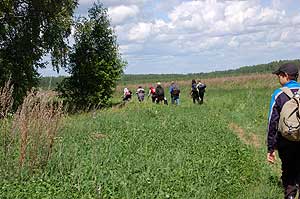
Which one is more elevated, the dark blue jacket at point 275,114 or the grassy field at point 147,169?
the dark blue jacket at point 275,114

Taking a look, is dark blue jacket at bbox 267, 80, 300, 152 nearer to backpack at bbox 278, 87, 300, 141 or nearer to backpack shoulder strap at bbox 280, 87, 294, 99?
backpack shoulder strap at bbox 280, 87, 294, 99

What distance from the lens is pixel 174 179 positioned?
816cm

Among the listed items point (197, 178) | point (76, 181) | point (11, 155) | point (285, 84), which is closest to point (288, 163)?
point (285, 84)

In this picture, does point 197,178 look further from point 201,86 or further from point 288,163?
point 201,86

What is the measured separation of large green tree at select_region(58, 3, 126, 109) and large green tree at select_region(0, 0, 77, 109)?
17.2 ft

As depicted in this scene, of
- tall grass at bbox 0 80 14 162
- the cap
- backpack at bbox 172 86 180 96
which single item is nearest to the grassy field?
tall grass at bbox 0 80 14 162

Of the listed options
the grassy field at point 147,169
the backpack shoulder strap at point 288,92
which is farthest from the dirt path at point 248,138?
the backpack shoulder strap at point 288,92

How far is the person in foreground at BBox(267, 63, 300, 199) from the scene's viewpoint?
A: 22.2 ft

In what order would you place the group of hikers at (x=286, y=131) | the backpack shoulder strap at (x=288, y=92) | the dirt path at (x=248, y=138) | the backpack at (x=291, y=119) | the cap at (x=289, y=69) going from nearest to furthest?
the backpack at (x=291, y=119), the group of hikers at (x=286, y=131), the backpack shoulder strap at (x=288, y=92), the cap at (x=289, y=69), the dirt path at (x=248, y=138)

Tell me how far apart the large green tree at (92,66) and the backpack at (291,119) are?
25.0 m

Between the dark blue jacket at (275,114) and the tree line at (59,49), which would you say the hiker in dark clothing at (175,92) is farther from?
the dark blue jacket at (275,114)

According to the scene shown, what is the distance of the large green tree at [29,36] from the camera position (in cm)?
2419

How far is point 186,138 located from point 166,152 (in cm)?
247

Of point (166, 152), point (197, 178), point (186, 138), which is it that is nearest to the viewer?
point (197, 178)
